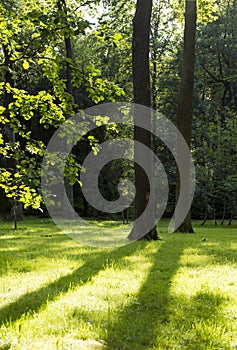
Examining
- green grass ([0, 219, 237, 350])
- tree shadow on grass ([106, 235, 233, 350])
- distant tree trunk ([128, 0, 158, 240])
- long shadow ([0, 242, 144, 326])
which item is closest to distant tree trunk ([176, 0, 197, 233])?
distant tree trunk ([128, 0, 158, 240])

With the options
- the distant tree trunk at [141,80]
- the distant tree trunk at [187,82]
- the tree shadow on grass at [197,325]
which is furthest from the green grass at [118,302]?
the distant tree trunk at [187,82]

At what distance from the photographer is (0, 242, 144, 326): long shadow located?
3.95 meters

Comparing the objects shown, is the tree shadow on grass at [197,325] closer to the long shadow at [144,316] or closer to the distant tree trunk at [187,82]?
the long shadow at [144,316]

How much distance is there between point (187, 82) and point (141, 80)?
3.72 m

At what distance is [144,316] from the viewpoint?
3879mm

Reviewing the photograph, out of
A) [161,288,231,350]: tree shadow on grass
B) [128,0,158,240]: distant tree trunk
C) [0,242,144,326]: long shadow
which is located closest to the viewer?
[161,288,231,350]: tree shadow on grass

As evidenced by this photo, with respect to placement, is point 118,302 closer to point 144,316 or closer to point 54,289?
point 144,316

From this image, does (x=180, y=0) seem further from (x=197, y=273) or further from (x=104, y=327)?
(x=104, y=327)

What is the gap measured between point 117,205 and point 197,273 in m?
16.9

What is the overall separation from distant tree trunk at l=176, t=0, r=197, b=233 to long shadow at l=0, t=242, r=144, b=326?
6.82 meters

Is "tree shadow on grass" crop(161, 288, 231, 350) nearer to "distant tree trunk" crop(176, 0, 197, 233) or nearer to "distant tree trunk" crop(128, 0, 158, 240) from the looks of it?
"distant tree trunk" crop(128, 0, 158, 240)

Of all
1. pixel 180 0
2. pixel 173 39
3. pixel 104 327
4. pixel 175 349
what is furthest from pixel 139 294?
pixel 173 39

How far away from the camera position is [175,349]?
3105 millimetres

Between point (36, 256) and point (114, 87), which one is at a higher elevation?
point (114, 87)
